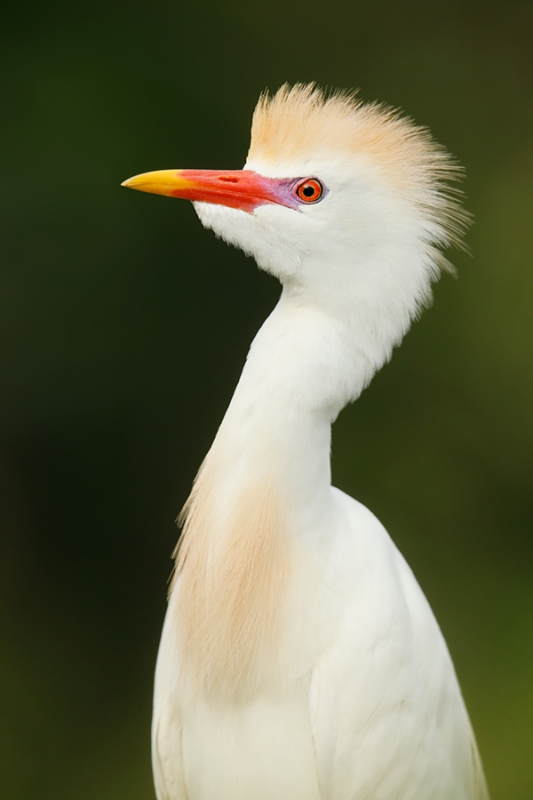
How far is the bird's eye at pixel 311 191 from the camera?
85 cm

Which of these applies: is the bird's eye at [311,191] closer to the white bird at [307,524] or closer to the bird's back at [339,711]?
the white bird at [307,524]

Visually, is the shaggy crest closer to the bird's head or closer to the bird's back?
the bird's head

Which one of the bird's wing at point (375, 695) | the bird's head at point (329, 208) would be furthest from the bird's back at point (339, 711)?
the bird's head at point (329, 208)

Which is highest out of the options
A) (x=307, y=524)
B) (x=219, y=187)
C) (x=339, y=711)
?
(x=219, y=187)

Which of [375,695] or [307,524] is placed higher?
[307,524]

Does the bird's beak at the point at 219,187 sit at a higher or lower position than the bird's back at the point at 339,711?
higher

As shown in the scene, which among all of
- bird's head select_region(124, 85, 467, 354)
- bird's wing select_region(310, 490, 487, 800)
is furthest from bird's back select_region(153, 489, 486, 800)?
bird's head select_region(124, 85, 467, 354)

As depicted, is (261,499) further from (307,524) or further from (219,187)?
(219,187)

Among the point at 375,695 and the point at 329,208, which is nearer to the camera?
the point at 329,208

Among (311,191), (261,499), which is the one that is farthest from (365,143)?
(261,499)

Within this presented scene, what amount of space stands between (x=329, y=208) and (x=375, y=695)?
1.85ft

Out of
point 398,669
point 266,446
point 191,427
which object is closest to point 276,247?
point 266,446

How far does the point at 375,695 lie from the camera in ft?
3.11

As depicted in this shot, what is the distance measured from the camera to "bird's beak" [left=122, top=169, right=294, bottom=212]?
853 mm
